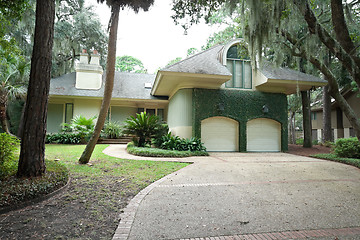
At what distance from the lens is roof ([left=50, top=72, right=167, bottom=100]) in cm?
1281

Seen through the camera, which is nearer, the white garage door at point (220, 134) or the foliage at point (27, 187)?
the foliage at point (27, 187)

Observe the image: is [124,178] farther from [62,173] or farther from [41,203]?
[41,203]

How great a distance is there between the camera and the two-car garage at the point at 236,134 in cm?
1009

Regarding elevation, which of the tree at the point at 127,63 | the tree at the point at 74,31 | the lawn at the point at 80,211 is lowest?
the lawn at the point at 80,211

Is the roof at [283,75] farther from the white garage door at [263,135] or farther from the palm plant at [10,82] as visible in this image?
the palm plant at [10,82]

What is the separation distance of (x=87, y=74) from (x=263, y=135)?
1202 centimetres

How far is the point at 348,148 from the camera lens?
7508 millimetres

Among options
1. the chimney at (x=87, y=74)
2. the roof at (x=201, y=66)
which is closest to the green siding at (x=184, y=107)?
the roof at (x=201, y=66)

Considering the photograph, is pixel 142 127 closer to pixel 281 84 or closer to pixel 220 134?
pixel 220 134

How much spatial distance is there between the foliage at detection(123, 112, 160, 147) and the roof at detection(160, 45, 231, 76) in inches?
97.8

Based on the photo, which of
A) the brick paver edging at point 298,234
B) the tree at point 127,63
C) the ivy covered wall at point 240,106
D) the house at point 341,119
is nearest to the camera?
the brick paver edging at point 298,234

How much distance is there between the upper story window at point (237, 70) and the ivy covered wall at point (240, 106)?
0.44 metres

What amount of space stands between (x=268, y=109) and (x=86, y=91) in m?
11.3

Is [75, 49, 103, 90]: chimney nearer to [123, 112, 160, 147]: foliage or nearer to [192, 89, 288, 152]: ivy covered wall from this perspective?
[123, 112, 160, 147]: foliage
